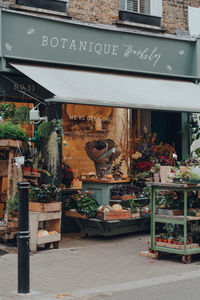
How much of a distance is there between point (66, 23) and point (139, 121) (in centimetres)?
318

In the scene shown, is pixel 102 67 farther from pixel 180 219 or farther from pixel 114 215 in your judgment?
pixel 180 219

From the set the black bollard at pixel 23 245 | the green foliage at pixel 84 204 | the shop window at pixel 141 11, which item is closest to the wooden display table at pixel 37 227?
the green foliage at pixel 84 204

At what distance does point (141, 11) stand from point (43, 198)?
566 cm

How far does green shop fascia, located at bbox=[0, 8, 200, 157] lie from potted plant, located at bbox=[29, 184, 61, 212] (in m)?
1.54

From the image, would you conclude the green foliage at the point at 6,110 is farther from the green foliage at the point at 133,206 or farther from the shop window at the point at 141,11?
the shop window at the point at 141,11

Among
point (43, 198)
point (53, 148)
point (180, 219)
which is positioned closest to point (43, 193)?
point (43, 198)

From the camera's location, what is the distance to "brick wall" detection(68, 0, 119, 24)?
1123 centimetres

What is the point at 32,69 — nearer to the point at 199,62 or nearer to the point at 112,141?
the point at 112,141

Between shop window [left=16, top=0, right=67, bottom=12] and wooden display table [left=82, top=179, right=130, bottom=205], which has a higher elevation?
shop window [left=16, top=0, right=67, bottom=12]

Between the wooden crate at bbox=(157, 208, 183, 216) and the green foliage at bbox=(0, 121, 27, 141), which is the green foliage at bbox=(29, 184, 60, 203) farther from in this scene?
the wooden crate at bbox=(157, 208, 183, 216)

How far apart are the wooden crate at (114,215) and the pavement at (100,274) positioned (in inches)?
20.4

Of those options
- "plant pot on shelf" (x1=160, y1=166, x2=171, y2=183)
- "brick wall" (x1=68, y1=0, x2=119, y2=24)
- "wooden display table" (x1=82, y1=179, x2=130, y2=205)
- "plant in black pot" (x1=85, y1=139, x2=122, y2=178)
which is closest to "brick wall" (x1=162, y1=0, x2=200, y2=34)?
"brick wall" (x1=68, y1=0, x2=119, y2=24)

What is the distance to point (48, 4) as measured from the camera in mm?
10914

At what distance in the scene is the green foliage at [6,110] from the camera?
9.64 m
